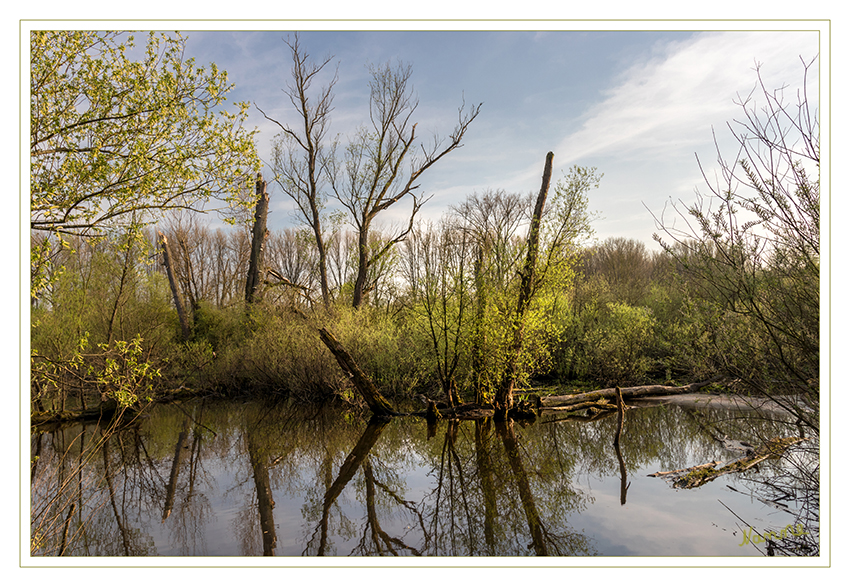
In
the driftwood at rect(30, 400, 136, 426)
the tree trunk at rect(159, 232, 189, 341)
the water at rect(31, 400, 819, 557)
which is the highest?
the tree trunk at rect(159, 232, 189, 341)

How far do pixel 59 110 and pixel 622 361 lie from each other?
14.6 metres

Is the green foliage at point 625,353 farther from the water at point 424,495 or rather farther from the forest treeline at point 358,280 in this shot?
the water at point 424,495

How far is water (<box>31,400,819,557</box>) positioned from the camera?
5.04 m

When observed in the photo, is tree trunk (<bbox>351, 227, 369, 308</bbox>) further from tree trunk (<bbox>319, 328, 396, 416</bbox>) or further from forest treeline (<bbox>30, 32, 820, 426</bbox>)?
tree trunk (<bbox>319, 328, 396, 416</bbox>)

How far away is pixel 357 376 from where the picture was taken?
11.7 metres

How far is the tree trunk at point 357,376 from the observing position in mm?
11109

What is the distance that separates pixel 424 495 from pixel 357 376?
5.33 meters

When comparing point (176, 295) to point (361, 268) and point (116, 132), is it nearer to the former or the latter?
point (361, 268)

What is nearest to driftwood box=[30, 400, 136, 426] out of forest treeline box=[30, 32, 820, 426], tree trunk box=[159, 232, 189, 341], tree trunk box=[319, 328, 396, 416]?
forest treeline box=[30, 32, 820, 426]

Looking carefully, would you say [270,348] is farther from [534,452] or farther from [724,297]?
[724,297]

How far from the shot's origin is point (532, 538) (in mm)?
5066

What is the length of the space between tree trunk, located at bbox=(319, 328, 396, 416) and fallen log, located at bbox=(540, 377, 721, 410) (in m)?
3.81

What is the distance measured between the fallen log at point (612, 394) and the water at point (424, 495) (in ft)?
5.91

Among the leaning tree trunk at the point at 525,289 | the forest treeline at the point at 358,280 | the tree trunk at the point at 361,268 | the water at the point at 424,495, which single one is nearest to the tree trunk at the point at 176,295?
the forest treeline at the point at 358,280
